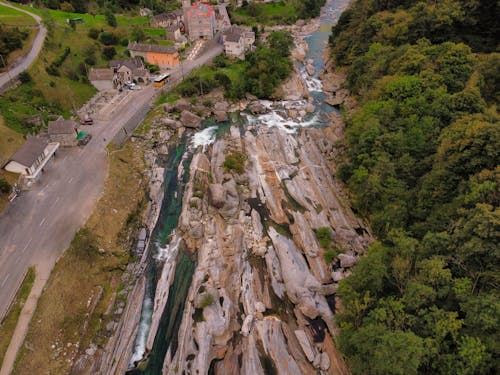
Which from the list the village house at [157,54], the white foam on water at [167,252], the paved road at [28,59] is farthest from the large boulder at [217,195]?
the village house at [157,54]

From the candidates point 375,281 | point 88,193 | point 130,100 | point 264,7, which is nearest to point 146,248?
point 88,193

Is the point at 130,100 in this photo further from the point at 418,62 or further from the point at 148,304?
the point at 418,62

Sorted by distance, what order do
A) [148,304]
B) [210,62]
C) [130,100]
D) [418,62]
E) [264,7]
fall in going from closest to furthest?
1. [148,304]
2. [418,62]
3. [130,100]
4. [210,62]
5. [264,7]

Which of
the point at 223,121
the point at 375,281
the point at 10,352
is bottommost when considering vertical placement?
the point at 223,121

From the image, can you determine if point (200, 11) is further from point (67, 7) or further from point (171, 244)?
point (171, 244)

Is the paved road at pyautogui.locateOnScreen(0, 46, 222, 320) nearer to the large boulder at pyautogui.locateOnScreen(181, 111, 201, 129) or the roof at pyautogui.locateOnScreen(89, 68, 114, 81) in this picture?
the large boulder at pyautogui.locateOnScreen(181, 111, 201, 129)

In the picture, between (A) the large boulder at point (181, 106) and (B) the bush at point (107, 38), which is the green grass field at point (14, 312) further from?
(B) the bush at point (107, 38)

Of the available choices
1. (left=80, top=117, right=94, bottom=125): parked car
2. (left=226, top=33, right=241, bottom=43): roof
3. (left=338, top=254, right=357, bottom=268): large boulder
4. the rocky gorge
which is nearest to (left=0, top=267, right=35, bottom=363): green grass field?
the rocky gorge
